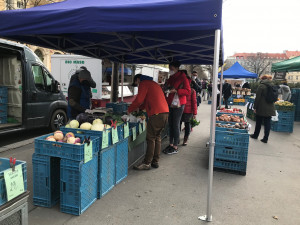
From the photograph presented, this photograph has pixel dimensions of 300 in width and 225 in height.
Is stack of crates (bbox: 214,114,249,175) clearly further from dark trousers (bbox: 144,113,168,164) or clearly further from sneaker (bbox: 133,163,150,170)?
sneaker (bbox: 133,163,150,170)

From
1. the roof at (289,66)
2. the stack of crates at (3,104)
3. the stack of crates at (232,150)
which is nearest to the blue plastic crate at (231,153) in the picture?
the stack of crates at (232,150)

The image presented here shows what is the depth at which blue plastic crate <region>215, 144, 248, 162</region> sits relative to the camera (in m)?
4.48

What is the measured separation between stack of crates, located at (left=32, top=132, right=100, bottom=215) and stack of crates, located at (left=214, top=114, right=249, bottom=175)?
2.41m

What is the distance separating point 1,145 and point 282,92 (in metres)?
10.5

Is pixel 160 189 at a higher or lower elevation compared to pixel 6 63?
lower

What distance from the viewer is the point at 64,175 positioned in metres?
2.97

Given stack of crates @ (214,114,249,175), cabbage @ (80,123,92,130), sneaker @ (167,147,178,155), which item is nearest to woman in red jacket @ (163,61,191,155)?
sneaker @ (167,147,178,155)

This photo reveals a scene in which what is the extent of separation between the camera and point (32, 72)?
6.44 metres

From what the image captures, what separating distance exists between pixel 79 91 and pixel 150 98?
1.44 m

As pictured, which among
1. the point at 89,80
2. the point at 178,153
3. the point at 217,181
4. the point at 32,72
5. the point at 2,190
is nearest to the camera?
the point at 2,190

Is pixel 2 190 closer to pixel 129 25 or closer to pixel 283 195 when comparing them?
pixel 129 25

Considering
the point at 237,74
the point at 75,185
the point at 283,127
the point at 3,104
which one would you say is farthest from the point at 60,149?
the point at 237,74

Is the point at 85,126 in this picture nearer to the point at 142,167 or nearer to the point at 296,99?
the point at 142,167

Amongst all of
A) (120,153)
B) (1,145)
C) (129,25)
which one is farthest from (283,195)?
(1,145)
